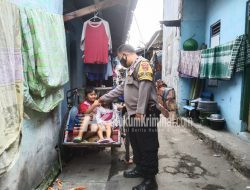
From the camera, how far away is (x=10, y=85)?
2699 mm

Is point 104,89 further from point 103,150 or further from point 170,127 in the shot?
point 170,127

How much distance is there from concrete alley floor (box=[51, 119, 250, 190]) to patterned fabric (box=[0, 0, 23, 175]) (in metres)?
1.85

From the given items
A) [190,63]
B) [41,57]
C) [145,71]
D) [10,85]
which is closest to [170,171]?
[145,71]

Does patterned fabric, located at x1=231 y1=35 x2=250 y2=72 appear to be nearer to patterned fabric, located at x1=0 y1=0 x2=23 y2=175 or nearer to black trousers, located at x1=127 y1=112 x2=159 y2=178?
black trousers, located at x1=127 y1=112 x2=159 y2=178

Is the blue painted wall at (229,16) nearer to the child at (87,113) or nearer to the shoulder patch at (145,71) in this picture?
the shoulder patch at (145,71)

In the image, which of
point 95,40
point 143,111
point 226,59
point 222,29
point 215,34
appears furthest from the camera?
point 215,34

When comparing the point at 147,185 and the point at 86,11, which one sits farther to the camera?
the point at 86,11

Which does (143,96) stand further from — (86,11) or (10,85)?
(86,11)

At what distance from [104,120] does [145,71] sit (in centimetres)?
197

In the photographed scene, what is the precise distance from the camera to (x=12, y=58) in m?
2.75

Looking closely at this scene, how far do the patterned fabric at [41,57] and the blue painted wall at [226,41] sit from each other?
4.61m

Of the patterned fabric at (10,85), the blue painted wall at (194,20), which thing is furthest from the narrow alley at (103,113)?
the blue painted wall at (194,20)

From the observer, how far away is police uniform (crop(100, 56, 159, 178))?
398cm

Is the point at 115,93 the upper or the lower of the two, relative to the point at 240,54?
lower
